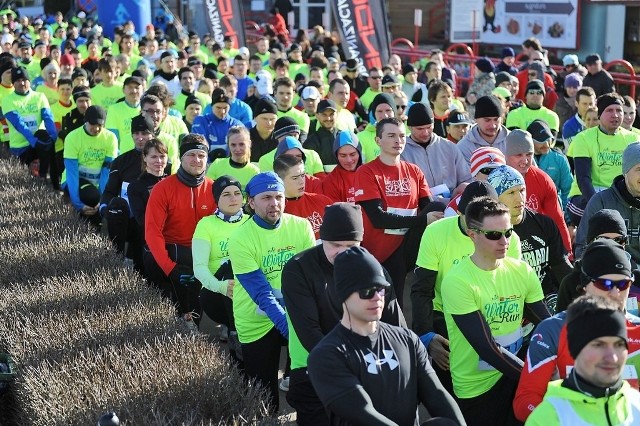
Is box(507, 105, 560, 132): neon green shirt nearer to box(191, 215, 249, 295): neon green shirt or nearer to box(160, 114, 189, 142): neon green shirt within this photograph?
box(160, 114, 189, 142): neon green shirt

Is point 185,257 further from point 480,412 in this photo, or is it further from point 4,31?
point 4,31

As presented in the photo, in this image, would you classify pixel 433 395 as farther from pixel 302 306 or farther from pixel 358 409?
pixel 302 306

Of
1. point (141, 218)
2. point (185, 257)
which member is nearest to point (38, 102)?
point (141, 218)

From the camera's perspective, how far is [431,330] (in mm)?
6016

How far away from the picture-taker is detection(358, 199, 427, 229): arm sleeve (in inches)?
308

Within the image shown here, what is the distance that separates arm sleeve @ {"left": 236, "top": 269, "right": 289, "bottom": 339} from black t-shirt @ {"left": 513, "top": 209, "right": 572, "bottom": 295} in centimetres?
151

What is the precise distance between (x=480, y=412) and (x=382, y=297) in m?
1.48

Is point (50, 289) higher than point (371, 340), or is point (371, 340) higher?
point (371, 340)

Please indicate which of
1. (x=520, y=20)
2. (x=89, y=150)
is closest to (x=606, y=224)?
(x=89, y=150)

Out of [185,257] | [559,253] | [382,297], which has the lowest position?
[185,257]

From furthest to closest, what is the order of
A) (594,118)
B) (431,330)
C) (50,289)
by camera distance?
(594,118), (50,289), (431,330)

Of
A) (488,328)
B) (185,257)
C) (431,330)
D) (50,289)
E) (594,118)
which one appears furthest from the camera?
(594,118)

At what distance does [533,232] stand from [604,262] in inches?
63.4

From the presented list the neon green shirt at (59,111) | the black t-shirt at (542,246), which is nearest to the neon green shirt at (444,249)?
the black t-shirt at (542,246)
